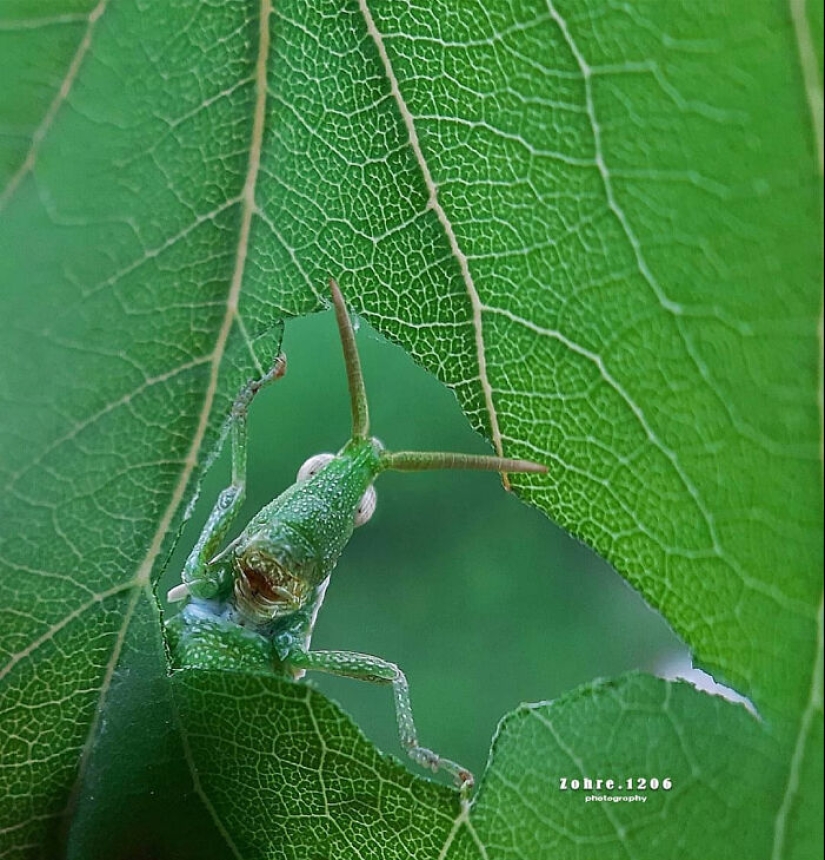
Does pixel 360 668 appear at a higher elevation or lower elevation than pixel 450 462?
lower

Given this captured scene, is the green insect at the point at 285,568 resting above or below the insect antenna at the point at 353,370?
below

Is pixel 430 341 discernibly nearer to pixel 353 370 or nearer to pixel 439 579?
pixel 353 370

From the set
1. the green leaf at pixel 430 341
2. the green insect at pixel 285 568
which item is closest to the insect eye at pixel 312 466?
the green insect at pixel 285 568

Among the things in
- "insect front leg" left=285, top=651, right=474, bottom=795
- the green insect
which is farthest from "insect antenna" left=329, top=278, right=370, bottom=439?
"insect front leg" left=285, top=651, right=474, bottom=795

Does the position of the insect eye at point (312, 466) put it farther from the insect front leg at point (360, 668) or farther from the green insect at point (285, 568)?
the insect front leg at point (360, 668)

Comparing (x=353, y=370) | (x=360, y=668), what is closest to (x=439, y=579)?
(x=360, y=668)

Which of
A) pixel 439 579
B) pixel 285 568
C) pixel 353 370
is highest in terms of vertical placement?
pixel 353 370
